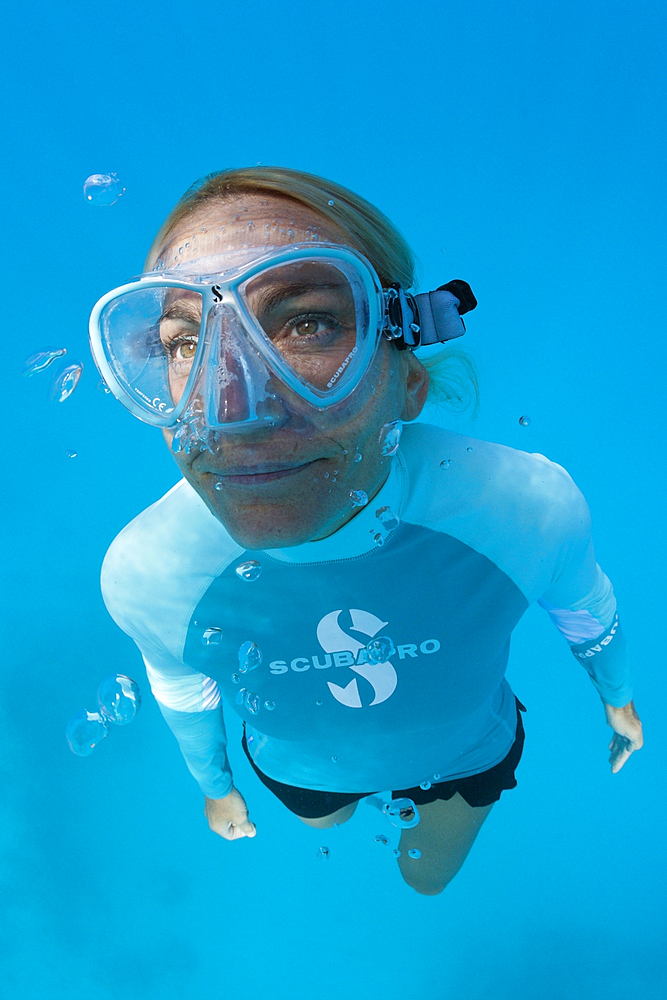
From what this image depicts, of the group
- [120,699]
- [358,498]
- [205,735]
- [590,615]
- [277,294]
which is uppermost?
→ [277,294]

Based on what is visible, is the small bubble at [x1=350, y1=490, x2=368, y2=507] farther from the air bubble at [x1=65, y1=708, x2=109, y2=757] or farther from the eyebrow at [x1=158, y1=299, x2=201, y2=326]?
the air bubble at [x1=65, y1=708, x2=109, y2=757]

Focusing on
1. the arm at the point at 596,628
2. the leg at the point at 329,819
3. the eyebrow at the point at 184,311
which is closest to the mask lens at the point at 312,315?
the eyebrow at the point at 184,311

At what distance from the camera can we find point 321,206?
4.67 ft

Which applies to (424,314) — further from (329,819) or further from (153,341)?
(329,819)

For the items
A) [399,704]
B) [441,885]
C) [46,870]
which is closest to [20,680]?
[46,870]

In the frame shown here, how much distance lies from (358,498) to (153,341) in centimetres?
55

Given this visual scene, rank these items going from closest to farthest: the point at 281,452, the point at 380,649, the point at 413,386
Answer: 1. the point at 281,452
2. the point at 413,386
3. the point at 380,649

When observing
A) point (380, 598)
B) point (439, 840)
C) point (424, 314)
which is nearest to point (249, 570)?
point (380, 598)

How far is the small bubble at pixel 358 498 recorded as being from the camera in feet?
4.80

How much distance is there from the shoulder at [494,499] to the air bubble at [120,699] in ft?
3.95

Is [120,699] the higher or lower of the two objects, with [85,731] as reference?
higher

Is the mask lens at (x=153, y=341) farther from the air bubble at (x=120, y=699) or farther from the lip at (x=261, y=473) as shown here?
the air bubble at (x=120, y=699)

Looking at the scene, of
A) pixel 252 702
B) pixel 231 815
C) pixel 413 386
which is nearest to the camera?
pixel 413 386

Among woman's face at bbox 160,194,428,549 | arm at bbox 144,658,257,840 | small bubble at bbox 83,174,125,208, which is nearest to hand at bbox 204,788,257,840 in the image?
arm at bbox 144,658,257,840
